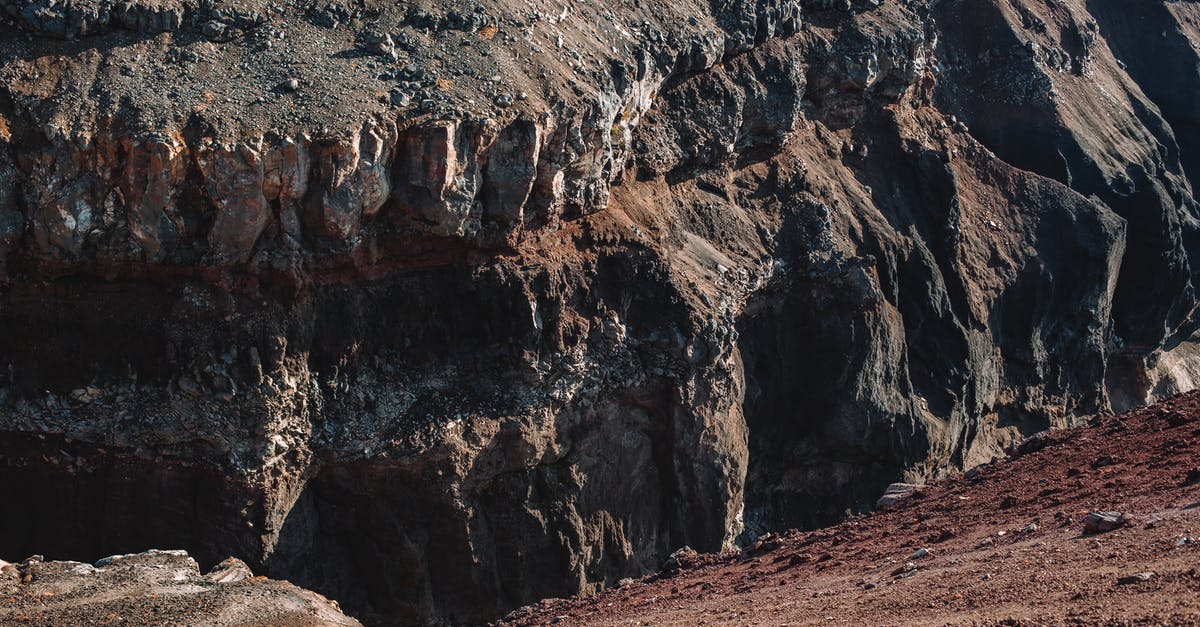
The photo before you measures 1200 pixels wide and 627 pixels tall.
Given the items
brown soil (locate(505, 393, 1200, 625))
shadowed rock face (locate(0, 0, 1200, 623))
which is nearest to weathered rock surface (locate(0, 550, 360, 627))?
brown soil (locate(505, 393, 1200, 625))

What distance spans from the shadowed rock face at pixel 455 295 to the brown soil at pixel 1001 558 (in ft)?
16.1

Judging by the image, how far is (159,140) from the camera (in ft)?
59.4

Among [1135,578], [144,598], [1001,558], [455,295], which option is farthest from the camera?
[455,295]

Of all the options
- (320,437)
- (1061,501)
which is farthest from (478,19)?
(1061,501)

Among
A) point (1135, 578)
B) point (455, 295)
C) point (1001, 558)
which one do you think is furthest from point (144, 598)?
point (1135, 578)

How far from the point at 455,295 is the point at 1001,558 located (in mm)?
11679

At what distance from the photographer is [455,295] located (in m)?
21.8

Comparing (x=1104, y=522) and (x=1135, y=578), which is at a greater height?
(x=1104, y=522)

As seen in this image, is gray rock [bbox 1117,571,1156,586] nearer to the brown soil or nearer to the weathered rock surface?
the brown soil

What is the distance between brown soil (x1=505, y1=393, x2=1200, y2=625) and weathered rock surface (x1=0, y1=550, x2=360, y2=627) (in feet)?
12.3

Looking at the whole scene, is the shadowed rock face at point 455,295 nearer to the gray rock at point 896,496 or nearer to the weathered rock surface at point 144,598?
the weathered rock surface at point 144,598

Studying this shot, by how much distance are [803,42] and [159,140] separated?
16.3 meters

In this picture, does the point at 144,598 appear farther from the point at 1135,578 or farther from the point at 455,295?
the point at 1135,578

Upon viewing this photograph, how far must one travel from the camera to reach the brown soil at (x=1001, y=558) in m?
10.9
